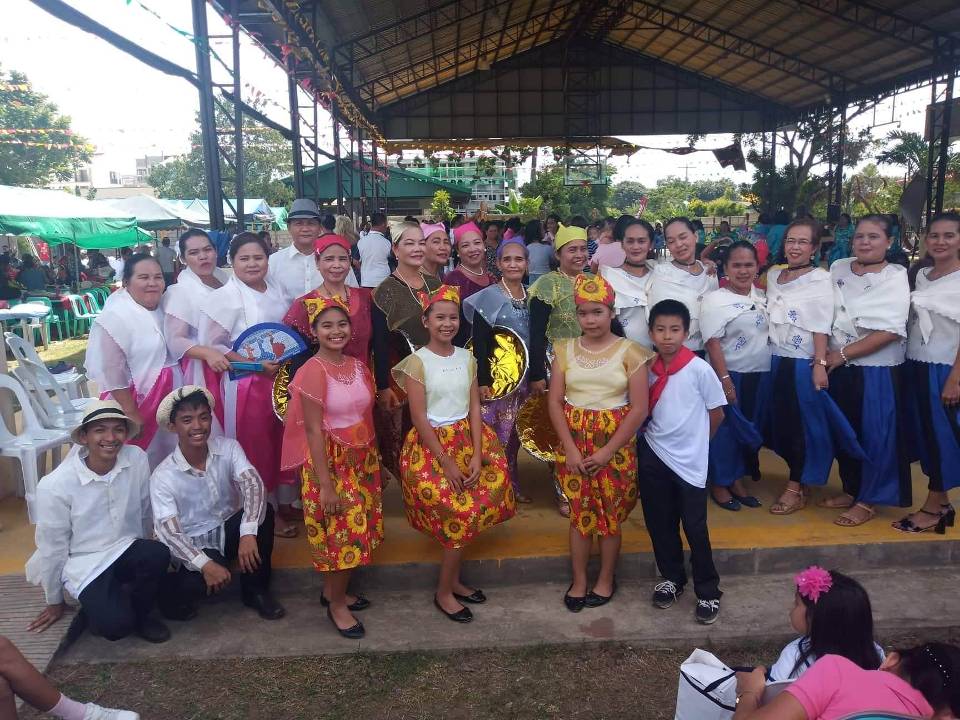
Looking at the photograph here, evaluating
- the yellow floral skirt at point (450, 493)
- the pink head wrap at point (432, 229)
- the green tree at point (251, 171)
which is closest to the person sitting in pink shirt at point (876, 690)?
the yellow floral skirt at point (450, 493)

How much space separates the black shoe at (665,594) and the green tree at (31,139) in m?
25.6

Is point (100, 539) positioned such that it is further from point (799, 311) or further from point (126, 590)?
point (799, 311)

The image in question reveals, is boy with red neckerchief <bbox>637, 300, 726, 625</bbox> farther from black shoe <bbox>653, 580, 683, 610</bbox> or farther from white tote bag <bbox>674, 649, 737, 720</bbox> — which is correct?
white tote bag <bbox>674, 649, 737, 720</bbox>

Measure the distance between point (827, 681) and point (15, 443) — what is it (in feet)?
13.0

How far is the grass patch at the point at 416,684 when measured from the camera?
248 cm

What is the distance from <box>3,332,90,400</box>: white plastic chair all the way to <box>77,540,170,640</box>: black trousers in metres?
2.24

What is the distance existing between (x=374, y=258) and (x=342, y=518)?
14.5 ft

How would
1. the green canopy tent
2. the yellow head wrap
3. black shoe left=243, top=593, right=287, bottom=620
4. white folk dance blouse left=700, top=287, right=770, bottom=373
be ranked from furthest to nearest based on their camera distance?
the green canopy tent < the yellow head wrap < white folk dance blouse left=700, top=287, right=770, bottom=373 < black shoe left=243, top=593, right=287, bottom=620

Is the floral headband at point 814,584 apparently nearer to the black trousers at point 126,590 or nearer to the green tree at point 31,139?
the black trousers at point 126,590

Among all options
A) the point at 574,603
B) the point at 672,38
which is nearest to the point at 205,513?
the point at 574,603

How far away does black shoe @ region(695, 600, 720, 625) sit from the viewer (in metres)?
2.91

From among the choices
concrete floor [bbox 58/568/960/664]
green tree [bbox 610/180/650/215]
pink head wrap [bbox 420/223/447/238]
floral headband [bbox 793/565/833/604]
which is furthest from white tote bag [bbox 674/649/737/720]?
green tree [bbox 610/180/650/215]

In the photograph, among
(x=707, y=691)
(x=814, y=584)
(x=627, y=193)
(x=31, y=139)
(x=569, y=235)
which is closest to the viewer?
(x=814, y=584)

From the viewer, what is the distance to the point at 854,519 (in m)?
3.52
